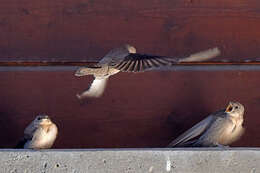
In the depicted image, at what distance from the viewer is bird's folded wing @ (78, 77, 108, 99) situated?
321cm

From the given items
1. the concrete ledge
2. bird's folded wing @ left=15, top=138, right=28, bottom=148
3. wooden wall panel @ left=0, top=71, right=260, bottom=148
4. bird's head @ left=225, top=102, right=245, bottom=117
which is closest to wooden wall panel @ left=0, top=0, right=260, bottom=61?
wooden wall panel @ left=0, top=71, right=260, bottom=148

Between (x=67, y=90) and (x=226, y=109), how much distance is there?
649mm

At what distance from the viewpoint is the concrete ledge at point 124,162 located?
102 inches

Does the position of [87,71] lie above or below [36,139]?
above

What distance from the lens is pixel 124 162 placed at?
2586mm

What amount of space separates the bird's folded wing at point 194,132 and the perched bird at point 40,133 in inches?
18.8

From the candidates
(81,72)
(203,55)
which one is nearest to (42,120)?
(81,72)

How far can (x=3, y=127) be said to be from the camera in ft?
10.4

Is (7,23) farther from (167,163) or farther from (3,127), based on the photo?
(167,163)

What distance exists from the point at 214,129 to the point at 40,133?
2.26ft

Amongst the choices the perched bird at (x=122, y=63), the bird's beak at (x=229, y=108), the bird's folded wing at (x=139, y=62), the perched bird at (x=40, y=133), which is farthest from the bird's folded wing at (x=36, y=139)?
the bird's beak at (x=229, y=108)

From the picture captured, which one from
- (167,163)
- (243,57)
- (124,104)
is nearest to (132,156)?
(167,163)

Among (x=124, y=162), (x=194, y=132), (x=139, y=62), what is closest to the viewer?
(x=124, y=162)

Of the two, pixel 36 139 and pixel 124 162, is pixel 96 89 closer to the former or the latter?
pixel 36 139
